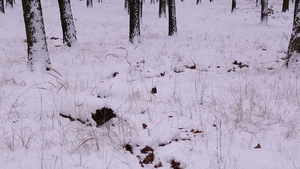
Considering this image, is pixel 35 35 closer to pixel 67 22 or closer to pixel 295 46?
pixel 67 22

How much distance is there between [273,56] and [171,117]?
5.61 metres

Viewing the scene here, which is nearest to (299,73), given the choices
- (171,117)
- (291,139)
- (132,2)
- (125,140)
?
(291,139)

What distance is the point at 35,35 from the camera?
6012mm

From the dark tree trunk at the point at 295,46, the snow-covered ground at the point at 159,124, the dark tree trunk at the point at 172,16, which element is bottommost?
the snow-covered ground at the point at 159,124

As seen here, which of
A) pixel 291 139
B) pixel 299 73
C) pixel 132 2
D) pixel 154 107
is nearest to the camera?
pixel 291 139

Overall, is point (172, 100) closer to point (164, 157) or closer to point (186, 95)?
point (186, 95)

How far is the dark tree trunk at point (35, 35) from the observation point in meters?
5.87

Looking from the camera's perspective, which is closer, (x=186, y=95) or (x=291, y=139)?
(x=291, y=139)

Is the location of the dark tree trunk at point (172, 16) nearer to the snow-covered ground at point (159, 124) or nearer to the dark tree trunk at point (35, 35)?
the snow-covered ground at point (159, 124)

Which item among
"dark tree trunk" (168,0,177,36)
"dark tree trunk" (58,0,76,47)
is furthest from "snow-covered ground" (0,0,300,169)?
"dark tree trunk" (168,0,177,36)

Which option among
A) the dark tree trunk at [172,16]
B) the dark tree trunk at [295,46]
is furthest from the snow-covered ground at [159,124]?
the dark tree trunk at [172,16]

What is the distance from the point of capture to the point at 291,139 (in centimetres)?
290

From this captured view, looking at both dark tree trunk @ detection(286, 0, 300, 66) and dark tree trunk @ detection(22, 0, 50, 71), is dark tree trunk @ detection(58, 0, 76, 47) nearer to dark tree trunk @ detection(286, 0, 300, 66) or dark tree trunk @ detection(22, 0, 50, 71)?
dark tree trunk @ detection(22, 0, 50, 71)

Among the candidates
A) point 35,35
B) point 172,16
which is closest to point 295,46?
point 35,35
